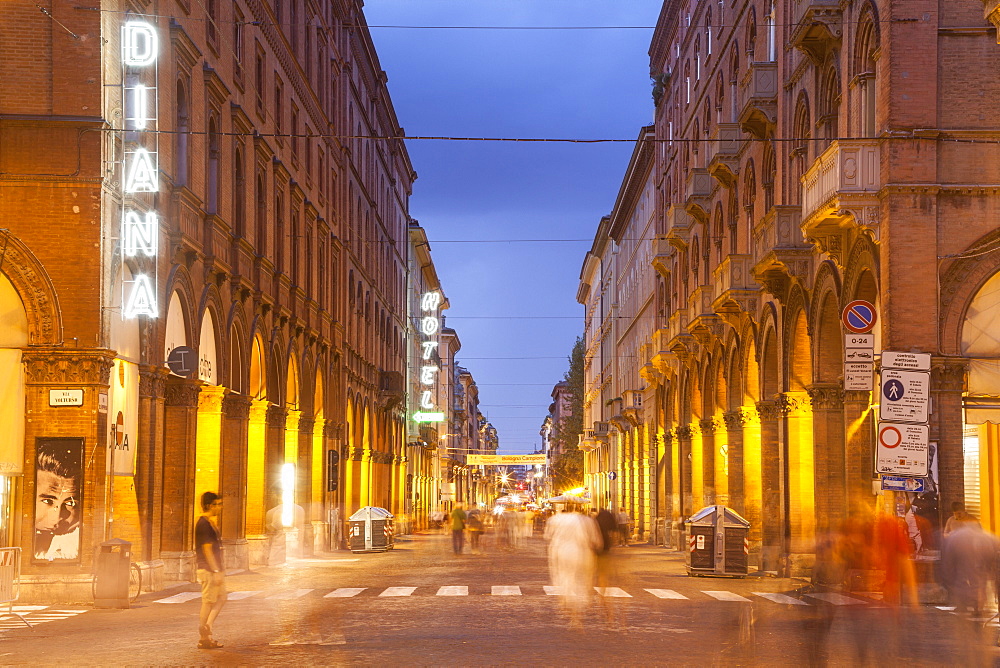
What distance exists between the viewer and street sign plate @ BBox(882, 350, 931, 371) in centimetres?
2003

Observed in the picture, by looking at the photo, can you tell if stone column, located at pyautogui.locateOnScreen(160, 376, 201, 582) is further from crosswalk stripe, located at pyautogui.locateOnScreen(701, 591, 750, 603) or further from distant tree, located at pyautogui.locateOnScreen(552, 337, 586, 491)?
Result: distant tree, located at pyautogui.locateOnScreen(552, 337, 586, 491)

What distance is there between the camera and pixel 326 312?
2013 inches

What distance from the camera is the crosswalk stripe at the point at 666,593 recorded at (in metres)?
25.6

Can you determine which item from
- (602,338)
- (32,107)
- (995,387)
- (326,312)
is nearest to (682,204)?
(326,312)

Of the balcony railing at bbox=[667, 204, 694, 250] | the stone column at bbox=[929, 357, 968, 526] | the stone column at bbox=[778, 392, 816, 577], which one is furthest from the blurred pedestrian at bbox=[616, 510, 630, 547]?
the balcony railing at bbox=[667, 204, 694, 250]

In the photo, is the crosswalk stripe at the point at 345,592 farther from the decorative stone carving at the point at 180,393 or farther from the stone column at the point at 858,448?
the stone column at the point at 858,448

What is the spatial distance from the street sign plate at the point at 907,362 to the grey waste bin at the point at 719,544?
1301 cm

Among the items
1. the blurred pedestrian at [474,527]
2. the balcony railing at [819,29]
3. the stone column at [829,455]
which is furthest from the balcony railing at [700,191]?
the stone column at [829,455]

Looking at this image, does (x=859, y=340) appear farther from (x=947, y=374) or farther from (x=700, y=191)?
(x=700, y=191)

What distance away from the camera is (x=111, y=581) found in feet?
73.6

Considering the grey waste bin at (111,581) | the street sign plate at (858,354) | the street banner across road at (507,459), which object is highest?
the street sign plate at (858,354)

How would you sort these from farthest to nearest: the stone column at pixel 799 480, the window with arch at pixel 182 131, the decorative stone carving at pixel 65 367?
1. the stone column at pixel 799 480
2. the window with arch at pixel 182 131
3. the decorative stone carving at pixel 65 367

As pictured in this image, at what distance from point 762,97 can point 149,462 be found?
1757 centimetres

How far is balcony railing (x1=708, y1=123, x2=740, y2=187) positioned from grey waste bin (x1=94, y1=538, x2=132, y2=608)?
2254cm
